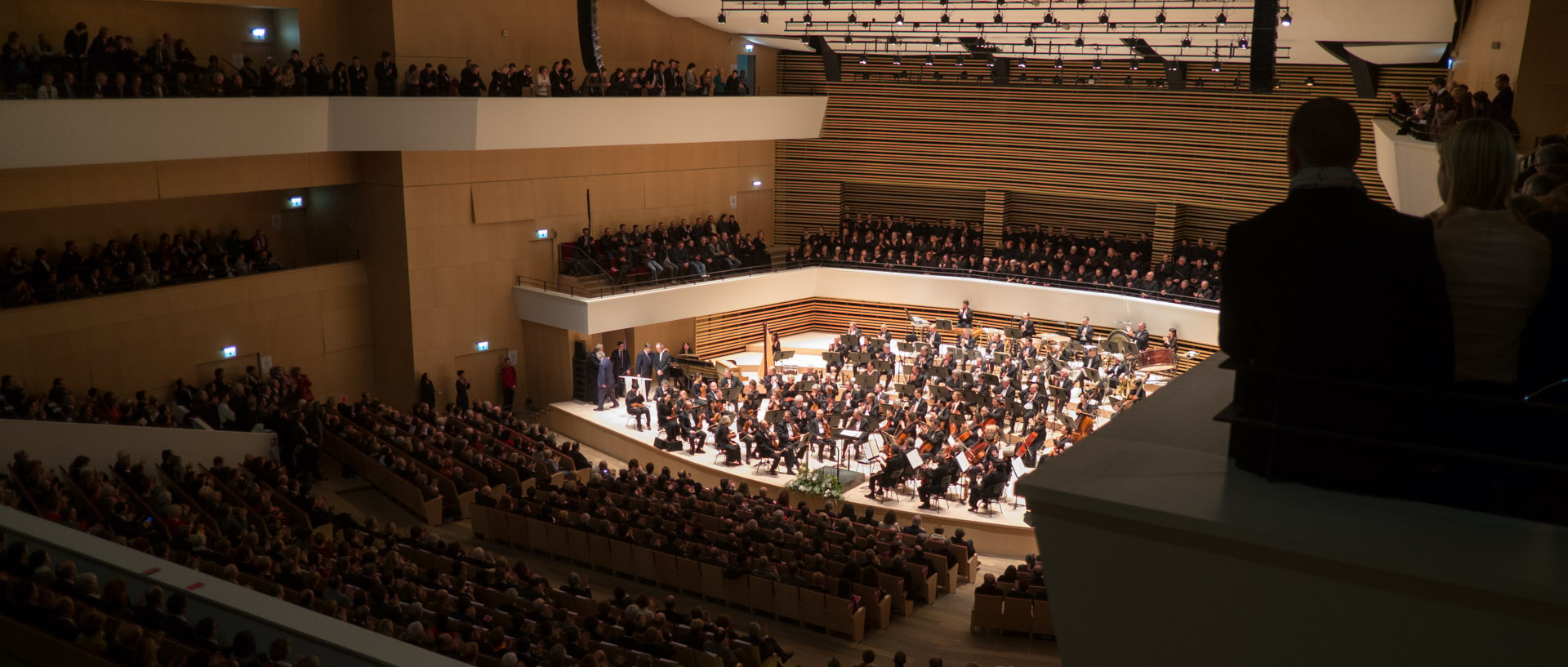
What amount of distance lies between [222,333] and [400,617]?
10000mm

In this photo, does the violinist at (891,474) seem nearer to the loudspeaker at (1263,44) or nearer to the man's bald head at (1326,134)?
the loudspeaker at (1263,44)

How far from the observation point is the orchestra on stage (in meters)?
13.6

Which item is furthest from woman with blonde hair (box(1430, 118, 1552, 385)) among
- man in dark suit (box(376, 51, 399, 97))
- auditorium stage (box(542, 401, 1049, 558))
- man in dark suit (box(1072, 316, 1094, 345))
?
man in dark suit (box(1072, 316, 1094, 345))

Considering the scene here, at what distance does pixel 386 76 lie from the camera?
631 inches

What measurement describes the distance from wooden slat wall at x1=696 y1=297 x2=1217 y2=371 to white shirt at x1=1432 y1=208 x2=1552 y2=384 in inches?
721

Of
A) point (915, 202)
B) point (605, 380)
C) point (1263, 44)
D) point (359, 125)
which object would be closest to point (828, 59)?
point (915, 202)

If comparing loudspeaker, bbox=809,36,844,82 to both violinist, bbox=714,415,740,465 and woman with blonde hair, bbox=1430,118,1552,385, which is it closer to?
violinist, bbox=714,415,740,465

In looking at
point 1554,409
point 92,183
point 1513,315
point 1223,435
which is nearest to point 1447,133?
point 1513,315

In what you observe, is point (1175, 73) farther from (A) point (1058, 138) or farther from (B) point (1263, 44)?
(B) point (1263, 44)

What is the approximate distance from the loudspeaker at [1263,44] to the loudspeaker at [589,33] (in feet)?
27.5

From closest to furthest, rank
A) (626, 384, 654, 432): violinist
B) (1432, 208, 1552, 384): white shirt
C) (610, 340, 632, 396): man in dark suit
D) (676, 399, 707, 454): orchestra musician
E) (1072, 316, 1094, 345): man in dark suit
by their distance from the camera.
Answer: (1432, 208, 1552, 384): white shirt
(676, 399, 707, 454): orchestra musician
(626, 384, 654, 432): violinist
(1072, 316, 1094, 345): man in dark suit
(610, 340, 632, 396): man in dark suit

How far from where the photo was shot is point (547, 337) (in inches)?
737

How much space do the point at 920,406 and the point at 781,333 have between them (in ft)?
27.3

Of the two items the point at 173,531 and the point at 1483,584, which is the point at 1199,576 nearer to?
the point at 1483,584
